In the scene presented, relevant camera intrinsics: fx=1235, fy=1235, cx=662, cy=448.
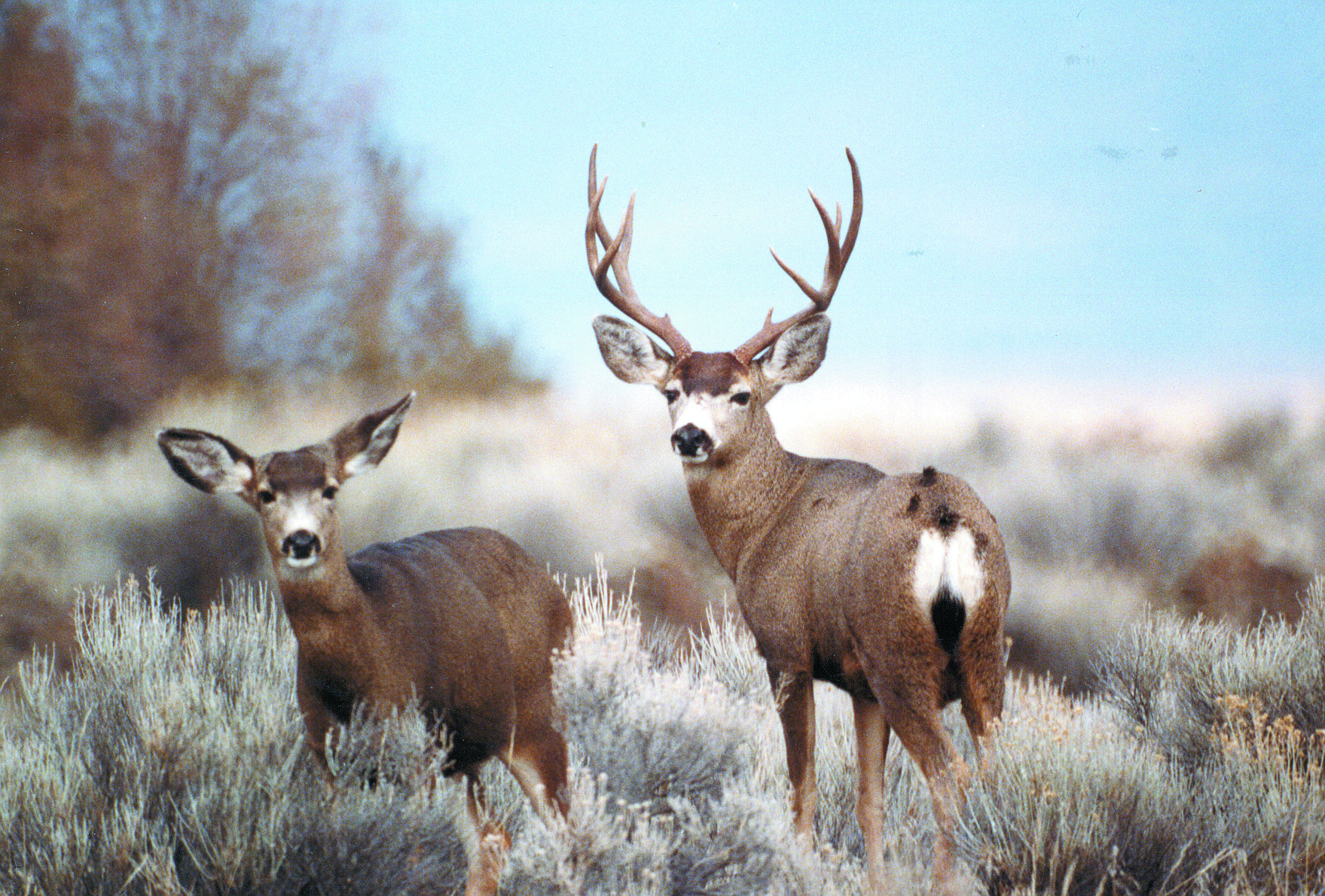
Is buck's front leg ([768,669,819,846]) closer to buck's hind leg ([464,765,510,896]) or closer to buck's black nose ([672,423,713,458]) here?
buck's black nose ([672,423,713,458])

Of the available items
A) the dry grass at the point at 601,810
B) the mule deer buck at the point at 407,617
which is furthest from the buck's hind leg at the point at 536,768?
the dry grass at the point at 601,810

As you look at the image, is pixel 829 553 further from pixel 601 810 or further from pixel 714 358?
pixel 601 810

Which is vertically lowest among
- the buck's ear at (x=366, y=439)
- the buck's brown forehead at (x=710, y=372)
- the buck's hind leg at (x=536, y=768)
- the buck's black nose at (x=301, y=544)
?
the buck's hind leg at (x=536, y=768)

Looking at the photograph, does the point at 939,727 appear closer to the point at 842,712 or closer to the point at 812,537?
the point at 812,537

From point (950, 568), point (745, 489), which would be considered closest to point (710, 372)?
point (745, 489)

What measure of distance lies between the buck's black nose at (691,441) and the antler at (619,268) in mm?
698

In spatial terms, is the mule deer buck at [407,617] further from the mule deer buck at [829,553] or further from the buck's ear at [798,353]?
the buck's ear at [798,353]

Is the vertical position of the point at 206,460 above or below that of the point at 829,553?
above

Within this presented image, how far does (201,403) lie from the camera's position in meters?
12.2

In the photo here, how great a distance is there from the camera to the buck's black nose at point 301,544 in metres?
3.94

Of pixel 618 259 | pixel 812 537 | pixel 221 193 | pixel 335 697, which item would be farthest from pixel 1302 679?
pixel 221 193

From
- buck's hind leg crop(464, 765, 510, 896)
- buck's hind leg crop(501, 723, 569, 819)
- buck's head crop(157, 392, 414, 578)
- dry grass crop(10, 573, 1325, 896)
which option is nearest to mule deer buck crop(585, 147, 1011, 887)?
dry grass crop(10, 573, 1325, 896)

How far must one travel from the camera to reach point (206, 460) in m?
4.26

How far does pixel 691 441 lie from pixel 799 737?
4.34 ft
